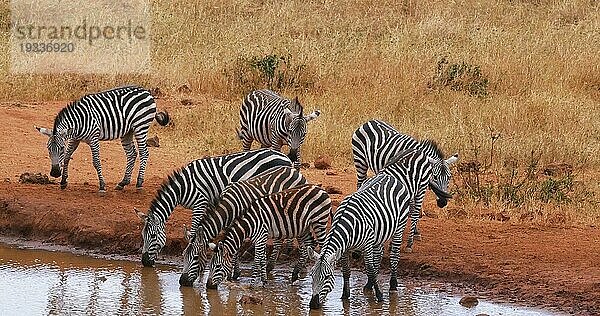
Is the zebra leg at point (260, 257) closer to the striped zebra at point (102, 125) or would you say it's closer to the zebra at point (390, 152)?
the zebra at point (390, 152)

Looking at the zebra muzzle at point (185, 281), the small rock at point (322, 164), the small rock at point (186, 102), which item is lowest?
the zebra muzzle at point (185, 281)

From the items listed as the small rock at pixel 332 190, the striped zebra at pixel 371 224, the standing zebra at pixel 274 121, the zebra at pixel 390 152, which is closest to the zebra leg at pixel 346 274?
the striped zebra at pixel 371 224

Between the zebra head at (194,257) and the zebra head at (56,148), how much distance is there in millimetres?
3676

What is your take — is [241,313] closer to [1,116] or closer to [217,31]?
[1,116]

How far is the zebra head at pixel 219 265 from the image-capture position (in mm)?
8172

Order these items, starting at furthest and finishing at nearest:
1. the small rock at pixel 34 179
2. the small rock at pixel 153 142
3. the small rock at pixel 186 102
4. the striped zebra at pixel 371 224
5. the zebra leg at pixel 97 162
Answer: the small rock at pixel 186 102 < the small rock at pixel 153 142 < the small rock at pixel 34 179 < the zebra leg at pixel 97 162 < the striped zebra at pixel 371 224

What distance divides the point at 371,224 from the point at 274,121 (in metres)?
4.42

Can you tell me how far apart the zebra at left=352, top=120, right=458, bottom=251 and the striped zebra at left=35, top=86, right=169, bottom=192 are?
3116mm

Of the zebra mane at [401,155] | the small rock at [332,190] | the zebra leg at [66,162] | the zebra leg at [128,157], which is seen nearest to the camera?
the zebra mane at [401,155]

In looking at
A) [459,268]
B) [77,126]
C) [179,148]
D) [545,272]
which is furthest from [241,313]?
[179,148]

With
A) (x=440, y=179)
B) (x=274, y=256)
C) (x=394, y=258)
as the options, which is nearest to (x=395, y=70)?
(x=440, y=179)

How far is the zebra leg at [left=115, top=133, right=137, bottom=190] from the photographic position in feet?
40.0

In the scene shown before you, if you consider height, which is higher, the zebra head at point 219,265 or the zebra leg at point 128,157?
the zebra leg at point 128,157

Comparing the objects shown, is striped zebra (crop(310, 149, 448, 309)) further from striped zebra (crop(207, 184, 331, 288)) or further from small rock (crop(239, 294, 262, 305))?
small rock (crop(239, 294, 262, 305))
